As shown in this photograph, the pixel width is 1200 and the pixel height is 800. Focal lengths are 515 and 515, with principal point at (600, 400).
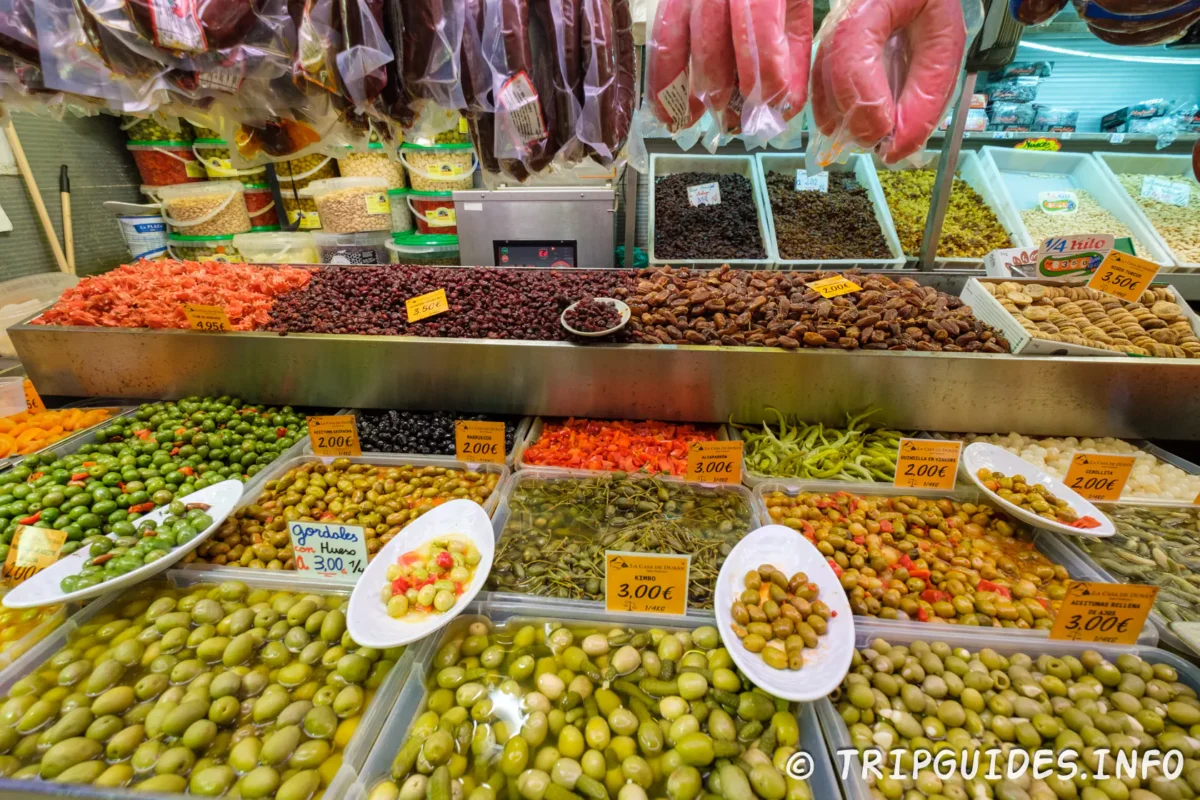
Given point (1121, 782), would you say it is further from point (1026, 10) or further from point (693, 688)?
point (1026, 10)

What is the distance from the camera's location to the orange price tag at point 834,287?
2.50 m

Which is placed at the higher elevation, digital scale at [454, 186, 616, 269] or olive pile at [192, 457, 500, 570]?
digital scale at [454, 186, 616, 269]

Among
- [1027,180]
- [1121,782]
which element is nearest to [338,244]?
[1121,782]

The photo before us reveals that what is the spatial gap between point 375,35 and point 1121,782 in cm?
275

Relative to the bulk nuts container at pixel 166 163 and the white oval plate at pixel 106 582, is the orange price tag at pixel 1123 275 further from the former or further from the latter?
the bulk nuts container at pixel 166 163

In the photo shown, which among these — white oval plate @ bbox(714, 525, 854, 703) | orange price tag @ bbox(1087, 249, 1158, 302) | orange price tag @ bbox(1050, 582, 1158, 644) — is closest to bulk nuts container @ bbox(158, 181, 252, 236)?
white oval plate @ bbox(714, 525, 854, 703)

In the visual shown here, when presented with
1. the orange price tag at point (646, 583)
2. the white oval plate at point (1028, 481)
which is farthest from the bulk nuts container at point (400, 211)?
the white oval plate at point (1028, 481)

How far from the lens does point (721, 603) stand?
1.46 m

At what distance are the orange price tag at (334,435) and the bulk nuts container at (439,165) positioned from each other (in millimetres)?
2434

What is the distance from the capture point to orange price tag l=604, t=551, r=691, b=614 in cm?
145

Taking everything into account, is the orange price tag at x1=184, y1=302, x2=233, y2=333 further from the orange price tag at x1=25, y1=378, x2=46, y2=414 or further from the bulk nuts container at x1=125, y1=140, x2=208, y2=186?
the bulk nuts container at x1=125, y1=140, x2=208, y2=186

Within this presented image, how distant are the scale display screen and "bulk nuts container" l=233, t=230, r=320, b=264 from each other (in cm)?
146

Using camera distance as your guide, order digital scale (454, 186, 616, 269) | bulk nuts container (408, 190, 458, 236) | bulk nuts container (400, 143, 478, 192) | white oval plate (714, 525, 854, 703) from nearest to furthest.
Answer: white oval plate (714, 525, 854, 703) < digital scale (454, 186, 616, 269) < bulk nuts container (400, 143, 478, 192) < bulk nuts container (408, 190, 458, 236)

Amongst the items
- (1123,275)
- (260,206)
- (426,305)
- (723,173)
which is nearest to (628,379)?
(426,305)
